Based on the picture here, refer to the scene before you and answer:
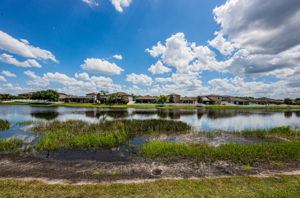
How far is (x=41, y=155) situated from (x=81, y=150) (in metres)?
2.42

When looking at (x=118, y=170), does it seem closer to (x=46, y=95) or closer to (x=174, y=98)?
(x=174, y=98)

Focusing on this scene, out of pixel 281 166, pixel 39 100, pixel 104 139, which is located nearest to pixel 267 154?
pixel 281 166

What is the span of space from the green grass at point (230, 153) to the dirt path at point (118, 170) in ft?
2.25

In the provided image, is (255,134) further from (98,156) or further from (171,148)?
(98,156)

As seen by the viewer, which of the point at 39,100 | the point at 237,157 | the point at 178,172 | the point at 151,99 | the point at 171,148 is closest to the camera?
the point at 178,172

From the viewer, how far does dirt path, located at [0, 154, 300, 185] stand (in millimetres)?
5617

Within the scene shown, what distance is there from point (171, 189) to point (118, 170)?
3171mm

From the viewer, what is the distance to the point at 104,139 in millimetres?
10797

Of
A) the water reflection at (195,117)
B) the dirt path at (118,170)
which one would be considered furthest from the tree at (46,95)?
the dirt path at (118,170)

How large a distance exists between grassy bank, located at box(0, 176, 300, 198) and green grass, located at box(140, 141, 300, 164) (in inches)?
104

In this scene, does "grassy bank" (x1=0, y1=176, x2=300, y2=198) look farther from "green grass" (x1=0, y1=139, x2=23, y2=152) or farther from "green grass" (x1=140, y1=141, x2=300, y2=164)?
"green grass" (x1=0, y1=139, x2=23, y2=152)

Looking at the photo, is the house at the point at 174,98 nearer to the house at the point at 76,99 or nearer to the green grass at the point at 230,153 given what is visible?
the house at the point at 76,99

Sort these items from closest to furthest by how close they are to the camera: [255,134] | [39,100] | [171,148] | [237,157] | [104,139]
A: [237,157]
[171,148]
[104,139]
[255,134]
[39,100]

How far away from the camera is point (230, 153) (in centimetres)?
839
